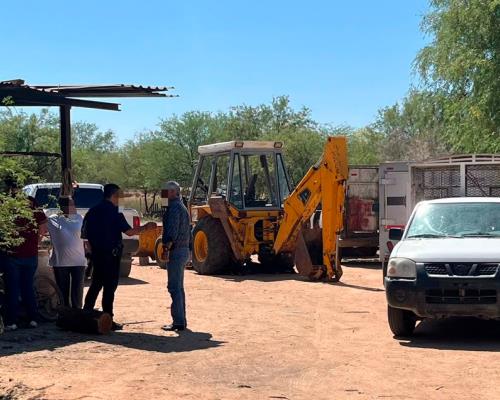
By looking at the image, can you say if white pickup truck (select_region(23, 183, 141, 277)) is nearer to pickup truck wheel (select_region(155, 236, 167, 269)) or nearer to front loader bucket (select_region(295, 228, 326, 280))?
pickup truck wheel (select_region(155, 236, 167, 269))

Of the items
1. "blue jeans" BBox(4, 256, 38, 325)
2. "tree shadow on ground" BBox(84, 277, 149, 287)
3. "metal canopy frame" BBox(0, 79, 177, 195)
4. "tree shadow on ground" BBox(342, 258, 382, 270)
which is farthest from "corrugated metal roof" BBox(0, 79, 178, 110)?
"tree shadow on ground" BBox(342, 258, 382, 270)

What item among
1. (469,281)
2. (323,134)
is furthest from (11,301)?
(323,134)

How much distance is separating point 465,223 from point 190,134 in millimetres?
41686

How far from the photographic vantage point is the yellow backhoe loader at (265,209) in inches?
644

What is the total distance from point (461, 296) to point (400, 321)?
34.4 inches

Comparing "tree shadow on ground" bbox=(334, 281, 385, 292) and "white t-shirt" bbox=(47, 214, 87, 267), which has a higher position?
"white t-shirt" bbox=(47, 214, 87, 267)

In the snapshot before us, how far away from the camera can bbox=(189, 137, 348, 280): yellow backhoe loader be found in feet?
53.7

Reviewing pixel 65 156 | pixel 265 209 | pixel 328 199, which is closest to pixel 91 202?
pixel 265 209

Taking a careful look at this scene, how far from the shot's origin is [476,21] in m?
23.2

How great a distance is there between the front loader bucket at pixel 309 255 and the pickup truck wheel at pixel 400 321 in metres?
6.25

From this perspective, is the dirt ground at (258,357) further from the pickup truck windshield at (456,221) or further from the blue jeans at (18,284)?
the pickup truck windshield at (456,221)

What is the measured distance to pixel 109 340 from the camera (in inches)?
387

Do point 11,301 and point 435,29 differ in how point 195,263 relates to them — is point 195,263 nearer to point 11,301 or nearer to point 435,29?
point 11,301

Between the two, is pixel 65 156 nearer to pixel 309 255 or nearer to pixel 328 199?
pixel 328 199
